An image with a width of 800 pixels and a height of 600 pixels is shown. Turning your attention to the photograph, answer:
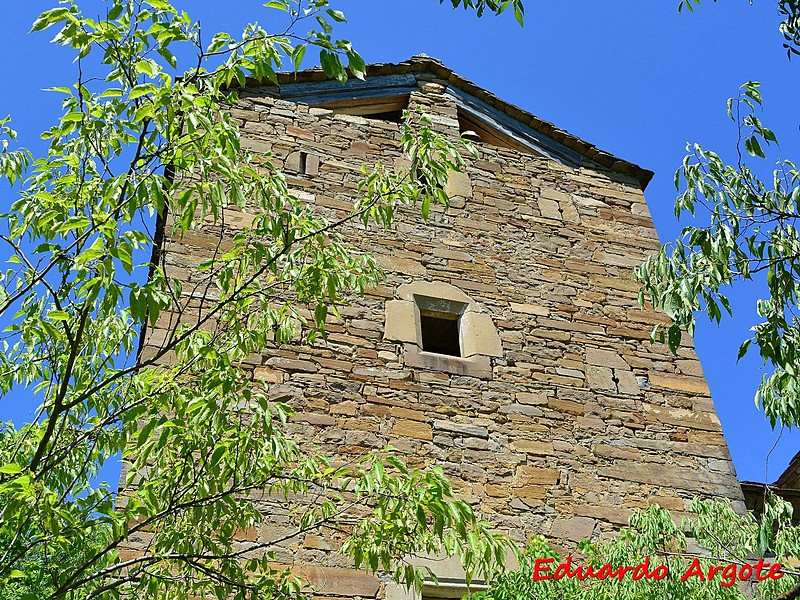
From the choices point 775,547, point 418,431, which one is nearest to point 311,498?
point 418,431

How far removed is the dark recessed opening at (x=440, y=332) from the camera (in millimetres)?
5844

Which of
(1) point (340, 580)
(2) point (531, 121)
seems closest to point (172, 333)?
(1) point (340, 580)

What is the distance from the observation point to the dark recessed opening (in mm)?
5844

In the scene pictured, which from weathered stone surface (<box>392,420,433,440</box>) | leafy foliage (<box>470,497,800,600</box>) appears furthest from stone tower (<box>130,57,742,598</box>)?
leafy foliage (<box>470,497,800,600</box>)

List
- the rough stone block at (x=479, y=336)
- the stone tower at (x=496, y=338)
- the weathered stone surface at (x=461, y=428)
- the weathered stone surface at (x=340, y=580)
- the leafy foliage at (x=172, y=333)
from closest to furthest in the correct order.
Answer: the leafy foliage at (x=172, y=333), the weathered stone surface at (x=340, y=580), the stone tower at (x=496, y=338), the weathered stone surface at (x=461, y=428), the rough stone block at (x=479, y=336)

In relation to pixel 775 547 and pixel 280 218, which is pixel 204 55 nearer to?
pixel 280 218

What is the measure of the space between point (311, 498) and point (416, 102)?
387cm

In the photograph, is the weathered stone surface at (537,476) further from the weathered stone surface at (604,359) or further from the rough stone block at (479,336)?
the weathered stone surface at (604,359)

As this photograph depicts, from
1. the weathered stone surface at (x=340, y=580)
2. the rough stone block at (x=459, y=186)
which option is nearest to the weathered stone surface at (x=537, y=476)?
the weathered stone surface at (x=340, y=580)

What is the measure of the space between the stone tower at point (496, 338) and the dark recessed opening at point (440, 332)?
0.01 meters

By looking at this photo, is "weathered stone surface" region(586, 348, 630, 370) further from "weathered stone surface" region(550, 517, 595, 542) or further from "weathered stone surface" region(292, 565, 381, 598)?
"weathered stone surface" region(292, 565, 381, 598)

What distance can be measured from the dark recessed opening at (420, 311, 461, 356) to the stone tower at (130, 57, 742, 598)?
15mm

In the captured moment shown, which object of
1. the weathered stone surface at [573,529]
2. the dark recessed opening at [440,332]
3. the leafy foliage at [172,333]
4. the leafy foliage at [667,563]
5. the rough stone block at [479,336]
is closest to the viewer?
the leafy foliage at [172,333]

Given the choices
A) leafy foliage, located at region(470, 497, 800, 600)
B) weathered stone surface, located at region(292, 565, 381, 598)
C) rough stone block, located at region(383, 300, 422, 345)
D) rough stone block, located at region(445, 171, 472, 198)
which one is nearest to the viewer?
leafy foliage, located at region(470, 497, 800, 600)
